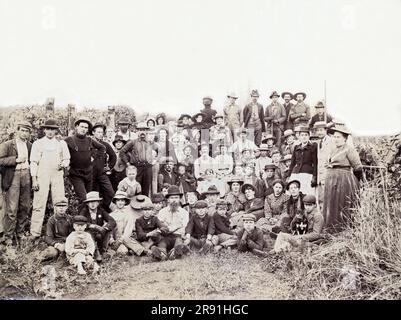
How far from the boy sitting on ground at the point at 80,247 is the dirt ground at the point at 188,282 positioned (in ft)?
0.86

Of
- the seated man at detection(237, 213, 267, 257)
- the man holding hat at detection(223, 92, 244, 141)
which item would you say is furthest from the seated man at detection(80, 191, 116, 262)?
the man holding hat at detection(223, 92, 244, 141)

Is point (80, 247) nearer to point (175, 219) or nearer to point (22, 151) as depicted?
point (175, 219)

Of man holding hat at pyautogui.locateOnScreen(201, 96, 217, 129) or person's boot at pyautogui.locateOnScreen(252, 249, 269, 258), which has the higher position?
man holding hat at pyautogui.locateOnScreen(201, 96, 217, 129)

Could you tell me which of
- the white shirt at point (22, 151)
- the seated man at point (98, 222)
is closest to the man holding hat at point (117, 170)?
the seated man at point (98, 222)

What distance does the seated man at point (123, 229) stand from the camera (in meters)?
7.42

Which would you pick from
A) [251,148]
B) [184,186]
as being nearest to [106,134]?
[184,186]

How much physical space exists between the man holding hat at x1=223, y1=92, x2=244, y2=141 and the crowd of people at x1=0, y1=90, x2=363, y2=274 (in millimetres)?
15

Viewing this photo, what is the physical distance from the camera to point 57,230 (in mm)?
7520

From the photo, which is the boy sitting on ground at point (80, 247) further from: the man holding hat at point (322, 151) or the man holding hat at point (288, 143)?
the man holding hat at point (322, 151)

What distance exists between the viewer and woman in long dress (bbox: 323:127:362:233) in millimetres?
7383

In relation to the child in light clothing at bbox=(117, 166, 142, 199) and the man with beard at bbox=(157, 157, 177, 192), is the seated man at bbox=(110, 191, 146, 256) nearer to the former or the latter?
the child in light clothing at bbox=(117, 166, 142, 199)

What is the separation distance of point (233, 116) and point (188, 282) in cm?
252

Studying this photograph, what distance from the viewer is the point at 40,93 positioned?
7707 millimetres
